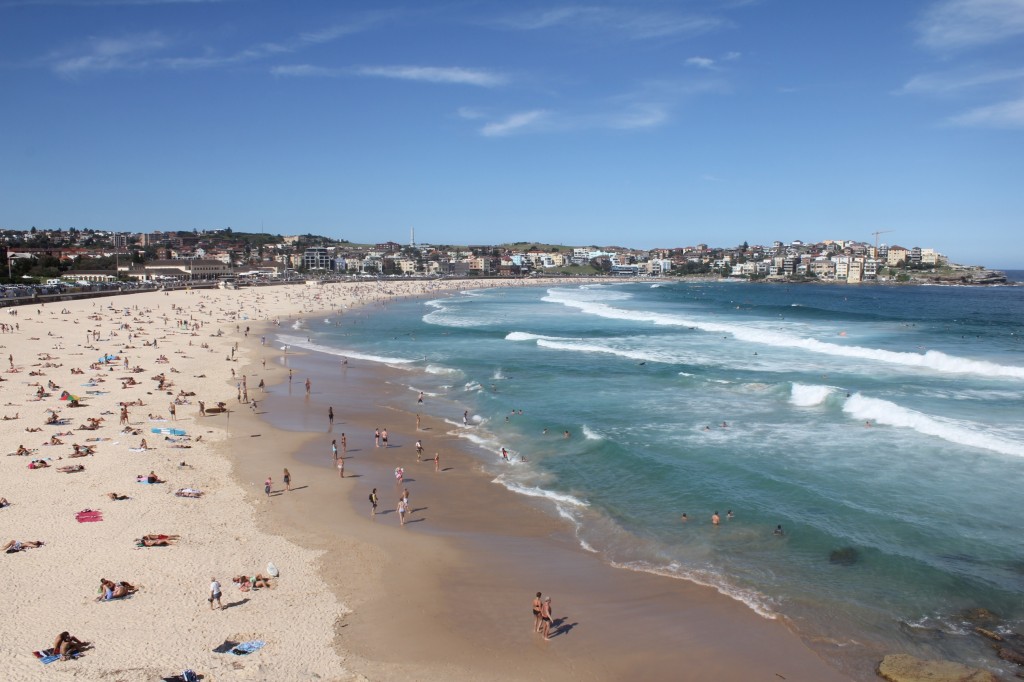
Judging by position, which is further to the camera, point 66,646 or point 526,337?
point 526,337

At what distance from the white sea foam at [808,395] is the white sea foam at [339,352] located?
20.9 meters

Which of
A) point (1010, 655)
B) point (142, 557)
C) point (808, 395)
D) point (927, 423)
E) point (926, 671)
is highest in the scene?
point (808, 395)

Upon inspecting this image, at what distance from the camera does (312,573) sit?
13.3m

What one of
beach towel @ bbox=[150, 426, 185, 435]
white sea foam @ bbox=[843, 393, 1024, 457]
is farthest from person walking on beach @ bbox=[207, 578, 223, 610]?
white sea foam @ bbox=[843, 393, 1024, 457]

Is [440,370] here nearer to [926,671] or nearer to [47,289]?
[926,671]

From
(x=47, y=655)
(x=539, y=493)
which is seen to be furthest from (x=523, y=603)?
(x=47, y=655)

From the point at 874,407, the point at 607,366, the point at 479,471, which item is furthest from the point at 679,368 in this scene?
the point at 479,471

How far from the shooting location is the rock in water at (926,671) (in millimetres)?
10070

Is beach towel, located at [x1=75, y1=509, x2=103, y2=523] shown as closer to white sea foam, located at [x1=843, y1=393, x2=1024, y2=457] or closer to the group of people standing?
the group of people standing

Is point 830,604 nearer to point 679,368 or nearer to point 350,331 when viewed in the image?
point 679,368

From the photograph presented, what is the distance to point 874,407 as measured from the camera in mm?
26641

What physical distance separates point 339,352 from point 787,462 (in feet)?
101

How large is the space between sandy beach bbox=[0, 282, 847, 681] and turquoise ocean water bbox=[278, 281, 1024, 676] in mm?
1311

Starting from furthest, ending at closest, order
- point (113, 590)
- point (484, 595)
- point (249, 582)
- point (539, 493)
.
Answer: point (539, 493) → point (484, 595) → point (249, 582) → point (113, 590)
